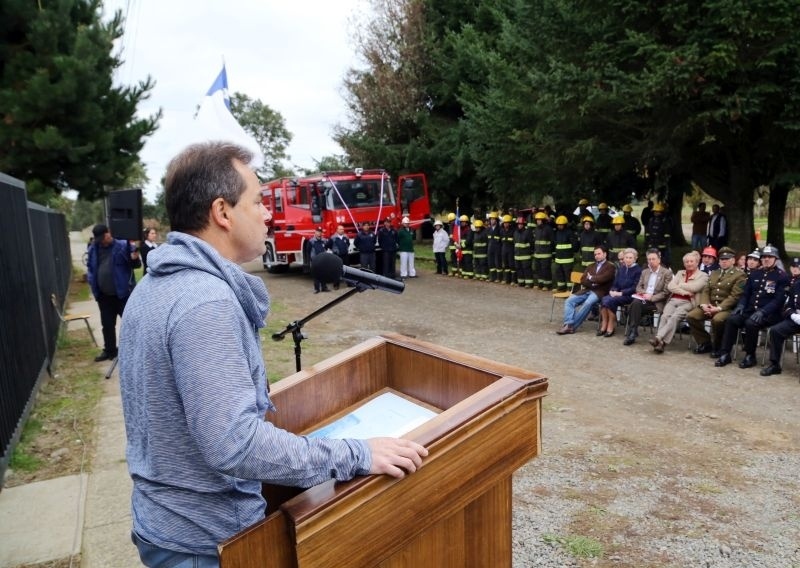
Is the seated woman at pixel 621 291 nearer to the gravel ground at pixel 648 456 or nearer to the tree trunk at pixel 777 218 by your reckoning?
the gravel ground at pixel 648 456

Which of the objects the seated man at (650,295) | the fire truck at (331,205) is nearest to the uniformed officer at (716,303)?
the seated man at (650,295)

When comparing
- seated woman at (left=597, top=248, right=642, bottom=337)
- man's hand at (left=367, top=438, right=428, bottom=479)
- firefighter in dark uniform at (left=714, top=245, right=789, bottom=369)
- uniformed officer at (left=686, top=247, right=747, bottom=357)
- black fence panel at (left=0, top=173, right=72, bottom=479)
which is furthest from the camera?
seated woman at (left=597, top=248, right=642, bottom=337)

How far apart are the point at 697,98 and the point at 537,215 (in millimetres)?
4272

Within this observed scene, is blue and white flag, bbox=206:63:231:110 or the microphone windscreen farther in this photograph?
blue and white flag, bbox=206:63:231:110

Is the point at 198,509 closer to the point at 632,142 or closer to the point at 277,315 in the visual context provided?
the point at 277,315

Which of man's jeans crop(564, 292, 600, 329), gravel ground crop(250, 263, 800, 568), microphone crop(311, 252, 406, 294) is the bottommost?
gravel ground crop(250, 263, 800, 568)

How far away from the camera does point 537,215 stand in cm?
1481

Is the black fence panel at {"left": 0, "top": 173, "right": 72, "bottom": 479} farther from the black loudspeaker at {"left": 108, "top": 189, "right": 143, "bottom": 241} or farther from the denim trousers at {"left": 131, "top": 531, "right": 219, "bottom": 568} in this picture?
the denim trousers at {"left": 131, "top": 531, "right": 219, "bottom": 568}

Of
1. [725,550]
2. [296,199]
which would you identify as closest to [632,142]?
[296,199]

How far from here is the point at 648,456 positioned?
4762 mm

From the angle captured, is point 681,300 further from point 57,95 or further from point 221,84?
point 57,95

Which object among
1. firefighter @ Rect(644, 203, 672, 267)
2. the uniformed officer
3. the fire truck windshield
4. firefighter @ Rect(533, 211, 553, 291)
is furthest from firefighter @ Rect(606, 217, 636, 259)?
the fire truck windshield

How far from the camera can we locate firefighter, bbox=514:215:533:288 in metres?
14.8

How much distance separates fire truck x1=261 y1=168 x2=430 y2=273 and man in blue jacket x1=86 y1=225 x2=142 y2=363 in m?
8.28
